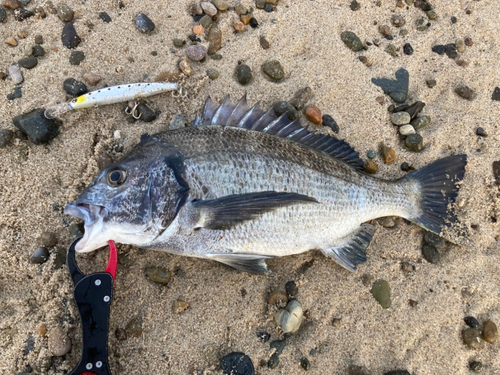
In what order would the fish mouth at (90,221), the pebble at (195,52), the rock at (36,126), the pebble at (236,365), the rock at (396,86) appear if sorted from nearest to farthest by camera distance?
the fish mouth at (90,221) → the pebble at (236,365) → the rock at (36,126) → the pebble at (195,52) → the rock at (396,86)

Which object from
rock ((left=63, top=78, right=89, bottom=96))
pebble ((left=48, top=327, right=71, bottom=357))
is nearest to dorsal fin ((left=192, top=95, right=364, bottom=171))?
rock ((left=63, top=78, right=89, bottom=96))

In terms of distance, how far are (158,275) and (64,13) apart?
2.74 meters

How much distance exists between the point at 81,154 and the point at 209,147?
129 cm

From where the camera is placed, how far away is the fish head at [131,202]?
7.09 ft

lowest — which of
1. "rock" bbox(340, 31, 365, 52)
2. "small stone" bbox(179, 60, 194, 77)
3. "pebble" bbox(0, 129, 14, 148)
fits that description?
"pebble" bbox(0, 129, 14, 148)

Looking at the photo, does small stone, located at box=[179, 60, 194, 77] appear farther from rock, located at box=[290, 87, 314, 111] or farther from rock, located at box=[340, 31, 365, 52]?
rock, located at box=[340, 31, 365, 52]

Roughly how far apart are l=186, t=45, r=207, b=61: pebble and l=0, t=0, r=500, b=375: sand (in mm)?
83

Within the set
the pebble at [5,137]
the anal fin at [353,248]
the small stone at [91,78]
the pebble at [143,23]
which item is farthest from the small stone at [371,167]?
the pebble at [5,137]

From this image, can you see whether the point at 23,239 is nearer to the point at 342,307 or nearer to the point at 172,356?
the point at 172,356

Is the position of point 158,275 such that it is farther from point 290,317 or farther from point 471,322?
point 471,322

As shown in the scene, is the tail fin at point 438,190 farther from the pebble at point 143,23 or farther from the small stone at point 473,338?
the pebble at point 143,23

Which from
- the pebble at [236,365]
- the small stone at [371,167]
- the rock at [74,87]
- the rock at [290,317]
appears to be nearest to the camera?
the pebble at [236,365]

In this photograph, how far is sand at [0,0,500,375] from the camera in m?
2.49

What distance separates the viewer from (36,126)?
278cm
